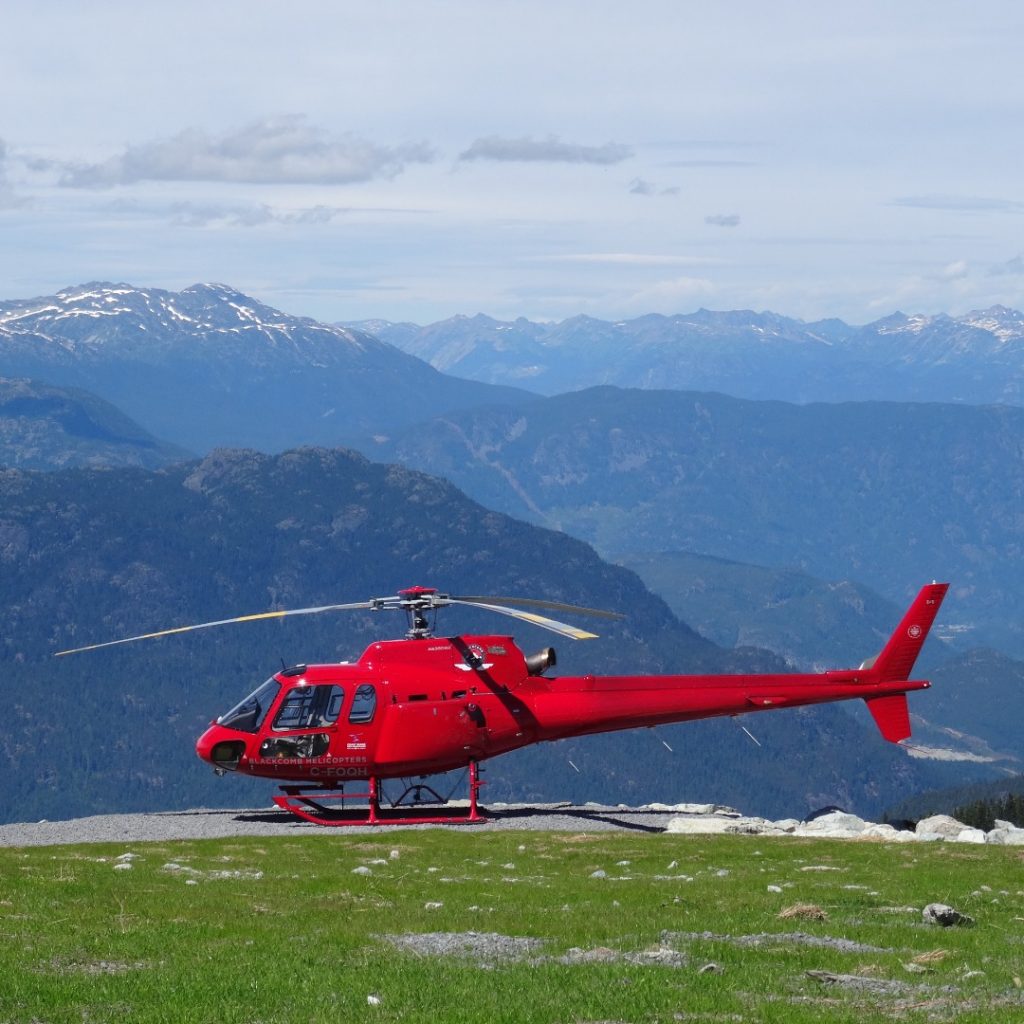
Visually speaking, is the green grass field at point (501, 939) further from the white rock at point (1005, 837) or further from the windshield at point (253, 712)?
the windshield at point (253, 712)

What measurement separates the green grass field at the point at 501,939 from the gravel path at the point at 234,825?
738cm

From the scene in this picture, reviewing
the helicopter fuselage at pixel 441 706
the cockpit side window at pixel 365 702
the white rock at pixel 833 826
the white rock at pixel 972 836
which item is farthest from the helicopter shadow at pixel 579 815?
the white rock at pixel 972 836

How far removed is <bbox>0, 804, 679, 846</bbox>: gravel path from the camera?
46.3 m

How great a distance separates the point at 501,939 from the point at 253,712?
995 inches

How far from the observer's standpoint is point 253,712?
1932 inches

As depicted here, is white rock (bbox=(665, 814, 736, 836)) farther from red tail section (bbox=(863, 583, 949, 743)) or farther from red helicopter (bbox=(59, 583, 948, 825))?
red tail section (bbox=(863, 583, 949, 743))

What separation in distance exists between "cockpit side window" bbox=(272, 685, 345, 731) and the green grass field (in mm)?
9491

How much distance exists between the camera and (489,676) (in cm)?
4931

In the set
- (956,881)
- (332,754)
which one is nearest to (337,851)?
(332,754)

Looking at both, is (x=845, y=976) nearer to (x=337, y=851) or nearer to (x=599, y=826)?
(x=337, y=851)

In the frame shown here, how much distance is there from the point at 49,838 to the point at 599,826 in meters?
15.0

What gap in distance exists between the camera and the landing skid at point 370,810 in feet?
160

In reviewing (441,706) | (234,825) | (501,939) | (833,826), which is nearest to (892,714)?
(833,826)

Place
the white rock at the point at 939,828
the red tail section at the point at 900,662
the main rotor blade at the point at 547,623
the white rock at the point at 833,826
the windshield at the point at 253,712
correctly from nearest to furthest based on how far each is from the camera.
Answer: the main rotor blade at the point at 547,623
the windshield at the point at 253,712
the red tail section at the point at 900,662
the white rock at the point at 939,828
the white rock at the point at 833,826
